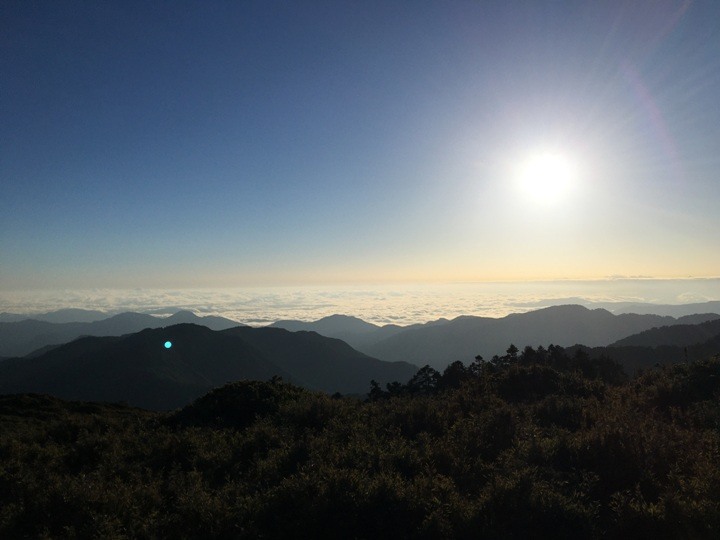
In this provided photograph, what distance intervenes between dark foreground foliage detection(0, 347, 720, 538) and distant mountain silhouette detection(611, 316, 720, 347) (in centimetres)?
10319

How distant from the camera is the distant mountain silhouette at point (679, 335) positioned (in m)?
98.3

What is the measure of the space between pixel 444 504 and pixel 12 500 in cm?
900

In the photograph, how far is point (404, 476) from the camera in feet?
27.7

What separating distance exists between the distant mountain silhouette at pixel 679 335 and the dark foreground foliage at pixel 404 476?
103 meters

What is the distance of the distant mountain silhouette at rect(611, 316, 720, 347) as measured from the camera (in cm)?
9831

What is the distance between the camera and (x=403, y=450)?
927 centimetres

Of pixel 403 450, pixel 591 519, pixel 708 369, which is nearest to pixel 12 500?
pixel 403 450

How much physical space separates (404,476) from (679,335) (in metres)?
129

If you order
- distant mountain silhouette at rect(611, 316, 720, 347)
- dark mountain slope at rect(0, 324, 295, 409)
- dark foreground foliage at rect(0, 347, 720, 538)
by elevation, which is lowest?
dark mountain slope at rect(0, 324, 295, 409)

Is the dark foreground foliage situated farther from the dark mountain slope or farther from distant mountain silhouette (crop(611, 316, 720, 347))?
the dark mountain slope

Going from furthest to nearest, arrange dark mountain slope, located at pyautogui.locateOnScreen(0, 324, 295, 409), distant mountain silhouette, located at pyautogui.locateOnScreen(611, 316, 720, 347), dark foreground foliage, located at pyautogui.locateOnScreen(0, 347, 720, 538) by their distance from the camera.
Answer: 1. dark mountain slope, located at pyautogui.locateOnScreen(0, 324, 295, 409)
2. distant mountain silhouette, located at pyautogui.locateOnScreen(611, 316, 720, 347)
3. dark foreground foliage, located at pyautogui.locateOnScreen(0, 347, 720, 538)

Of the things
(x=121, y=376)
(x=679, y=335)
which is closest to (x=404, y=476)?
(x=679, y=335)

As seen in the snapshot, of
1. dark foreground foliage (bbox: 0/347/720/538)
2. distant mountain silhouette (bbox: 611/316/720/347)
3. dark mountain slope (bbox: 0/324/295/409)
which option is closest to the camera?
dark foreground foliage (bbox: 0/347/720/538)

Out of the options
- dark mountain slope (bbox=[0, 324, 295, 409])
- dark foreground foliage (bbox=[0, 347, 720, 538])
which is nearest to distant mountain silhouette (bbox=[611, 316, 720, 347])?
dark foreground foliage (bbox=[0, 347, 720, 538])
